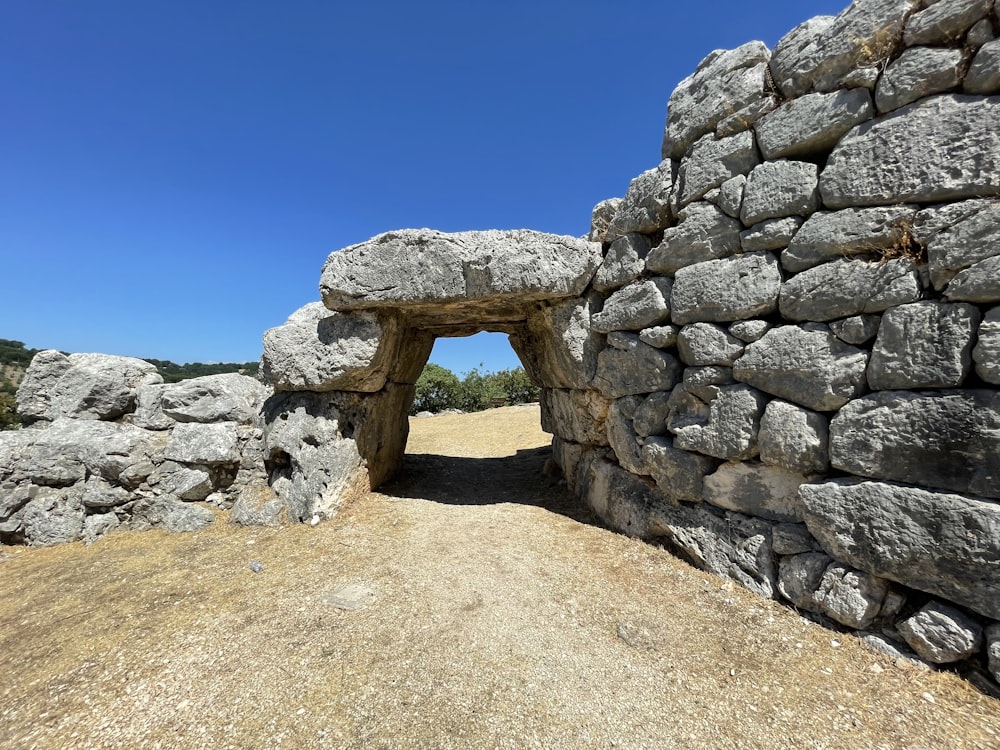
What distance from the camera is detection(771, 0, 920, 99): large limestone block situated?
354 cm

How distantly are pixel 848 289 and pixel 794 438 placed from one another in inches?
56.0

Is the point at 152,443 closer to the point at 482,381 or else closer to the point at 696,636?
the point at 696,636

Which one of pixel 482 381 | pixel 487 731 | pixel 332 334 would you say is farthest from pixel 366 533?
pixel 482 381

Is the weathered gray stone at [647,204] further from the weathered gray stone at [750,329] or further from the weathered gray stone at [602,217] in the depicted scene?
the weathered gray stone at [750,329]

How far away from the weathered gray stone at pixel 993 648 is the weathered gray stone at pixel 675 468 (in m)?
2.19

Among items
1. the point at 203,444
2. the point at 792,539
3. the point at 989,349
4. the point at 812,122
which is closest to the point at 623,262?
the point at 812,122

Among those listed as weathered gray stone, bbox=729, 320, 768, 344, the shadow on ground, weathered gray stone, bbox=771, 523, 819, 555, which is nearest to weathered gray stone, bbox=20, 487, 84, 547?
the shadow on ground

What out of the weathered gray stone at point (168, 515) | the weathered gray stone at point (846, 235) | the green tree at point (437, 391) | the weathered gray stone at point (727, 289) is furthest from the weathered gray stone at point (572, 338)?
the green tree at point (437, 391)

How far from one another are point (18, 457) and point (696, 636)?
344 inches

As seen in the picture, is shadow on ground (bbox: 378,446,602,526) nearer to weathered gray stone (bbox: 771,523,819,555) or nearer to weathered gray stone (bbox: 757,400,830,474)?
weathered gray stone (bbox: 771,523,819,555)

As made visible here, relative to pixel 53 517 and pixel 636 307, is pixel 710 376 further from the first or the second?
pixel 53 517

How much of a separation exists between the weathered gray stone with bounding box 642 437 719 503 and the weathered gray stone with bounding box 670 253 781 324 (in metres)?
1.56

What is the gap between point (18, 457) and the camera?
5711 millimetres

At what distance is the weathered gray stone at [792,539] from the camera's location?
Result: 3906mm
